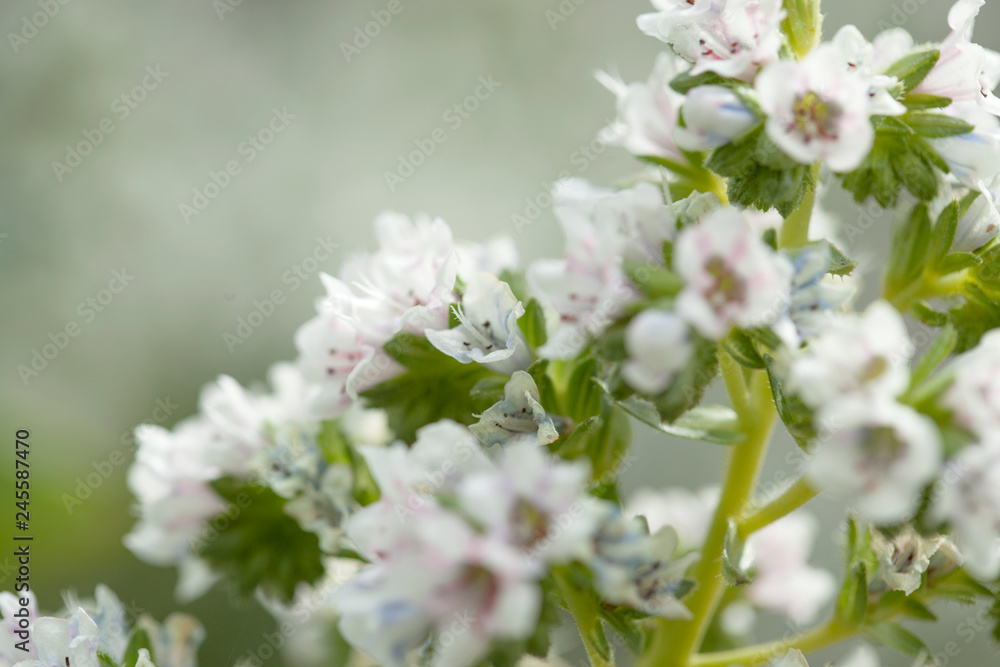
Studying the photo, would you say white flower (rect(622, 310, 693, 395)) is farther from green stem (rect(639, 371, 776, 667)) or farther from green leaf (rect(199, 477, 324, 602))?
green leaf (rect(199, 477, 324, 602))

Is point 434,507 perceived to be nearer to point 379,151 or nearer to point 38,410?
point 38,410

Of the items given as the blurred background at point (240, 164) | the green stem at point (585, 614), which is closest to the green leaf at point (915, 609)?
the green stem at point (585, 614)

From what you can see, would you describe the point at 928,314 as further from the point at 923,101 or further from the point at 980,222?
the point at 923,101

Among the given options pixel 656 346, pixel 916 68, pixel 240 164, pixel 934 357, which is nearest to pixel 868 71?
pixel 916 68

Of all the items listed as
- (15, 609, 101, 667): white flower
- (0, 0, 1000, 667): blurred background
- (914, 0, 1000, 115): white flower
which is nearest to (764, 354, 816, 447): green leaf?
(914, 0, 1000, 115): white flower

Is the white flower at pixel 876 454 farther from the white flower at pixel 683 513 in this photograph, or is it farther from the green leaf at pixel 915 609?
the white flower at pixel 683 513

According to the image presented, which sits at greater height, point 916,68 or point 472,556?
point 916,68
